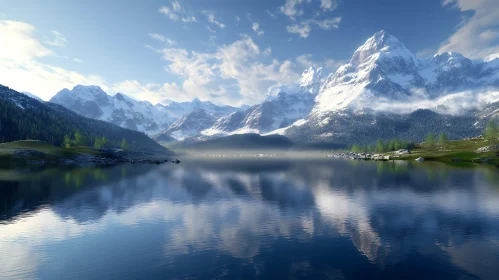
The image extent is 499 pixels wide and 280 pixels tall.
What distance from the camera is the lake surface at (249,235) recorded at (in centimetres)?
3509

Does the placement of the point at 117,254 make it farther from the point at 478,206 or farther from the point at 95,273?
the point at 478,206

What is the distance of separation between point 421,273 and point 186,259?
2964 cm

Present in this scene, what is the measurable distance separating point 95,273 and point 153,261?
6.83 meters

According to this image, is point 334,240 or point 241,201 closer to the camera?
point 334,240

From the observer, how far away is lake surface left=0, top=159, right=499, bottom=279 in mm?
35094

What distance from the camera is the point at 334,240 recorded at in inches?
1784

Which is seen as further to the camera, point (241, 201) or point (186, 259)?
point (241, 201)

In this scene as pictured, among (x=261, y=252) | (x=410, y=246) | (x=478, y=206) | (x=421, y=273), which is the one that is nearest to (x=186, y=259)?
(x=261, y=252)

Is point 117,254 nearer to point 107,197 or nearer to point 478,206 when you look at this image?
point 107,197

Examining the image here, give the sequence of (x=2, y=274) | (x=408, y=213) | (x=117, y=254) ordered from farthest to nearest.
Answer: (x=408, y=213)
(x=117, y=254)
(x=2, y=274)

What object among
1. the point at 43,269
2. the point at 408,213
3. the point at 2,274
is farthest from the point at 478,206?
the point at 2,274

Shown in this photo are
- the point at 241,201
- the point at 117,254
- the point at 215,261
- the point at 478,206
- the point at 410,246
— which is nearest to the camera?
the point at 215,261

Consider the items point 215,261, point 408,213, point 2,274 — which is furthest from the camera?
point 408,213

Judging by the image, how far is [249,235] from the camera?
47969 millimetres
